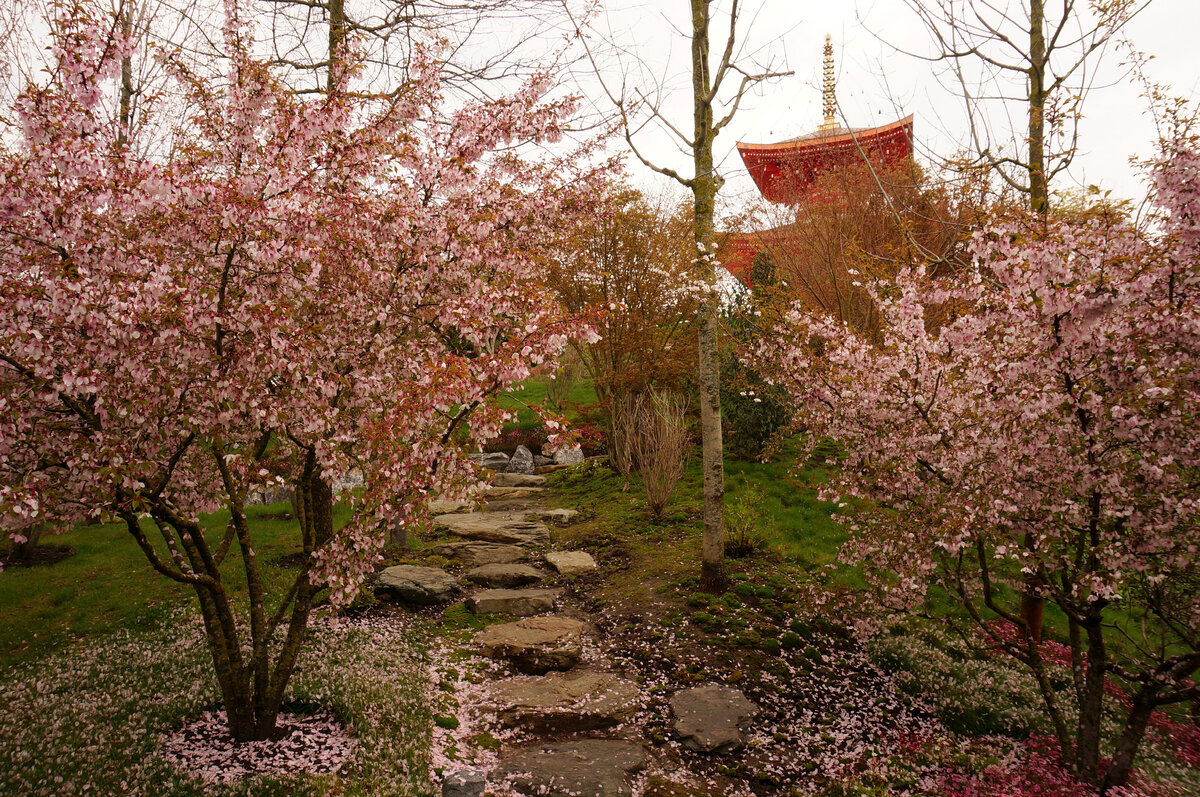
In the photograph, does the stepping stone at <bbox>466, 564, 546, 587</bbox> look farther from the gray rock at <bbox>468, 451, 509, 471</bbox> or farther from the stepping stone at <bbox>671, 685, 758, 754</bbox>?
the gray rock at <bbox>468, 451, 509, 471</bbox>

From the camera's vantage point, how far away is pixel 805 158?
1833cm

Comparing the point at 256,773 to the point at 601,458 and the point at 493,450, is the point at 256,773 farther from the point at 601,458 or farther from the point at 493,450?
the point at 493,450

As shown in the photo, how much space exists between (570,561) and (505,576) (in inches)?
45.3

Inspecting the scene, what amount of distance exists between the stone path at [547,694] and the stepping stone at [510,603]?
13 mm

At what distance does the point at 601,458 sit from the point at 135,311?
13.7 metres

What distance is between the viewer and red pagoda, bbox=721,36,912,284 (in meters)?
16.8

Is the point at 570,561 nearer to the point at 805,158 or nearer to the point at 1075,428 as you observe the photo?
the point at 1075,428

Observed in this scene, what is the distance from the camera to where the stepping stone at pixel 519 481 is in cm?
1664

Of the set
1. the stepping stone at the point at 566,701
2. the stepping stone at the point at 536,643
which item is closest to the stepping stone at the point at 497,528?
the stepping stone at the point at 536,643

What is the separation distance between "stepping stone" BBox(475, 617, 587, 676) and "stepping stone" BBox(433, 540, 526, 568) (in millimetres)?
2432

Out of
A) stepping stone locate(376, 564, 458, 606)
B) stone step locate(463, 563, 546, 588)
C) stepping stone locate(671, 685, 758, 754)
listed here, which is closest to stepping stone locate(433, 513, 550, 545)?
stone step locate(463, 563, 546, 588)

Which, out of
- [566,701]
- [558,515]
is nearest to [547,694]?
[566,701]

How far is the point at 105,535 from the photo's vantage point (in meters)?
10.5

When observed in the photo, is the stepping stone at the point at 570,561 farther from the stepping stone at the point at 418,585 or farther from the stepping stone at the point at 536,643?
the stepping stone at the point at 536,643
